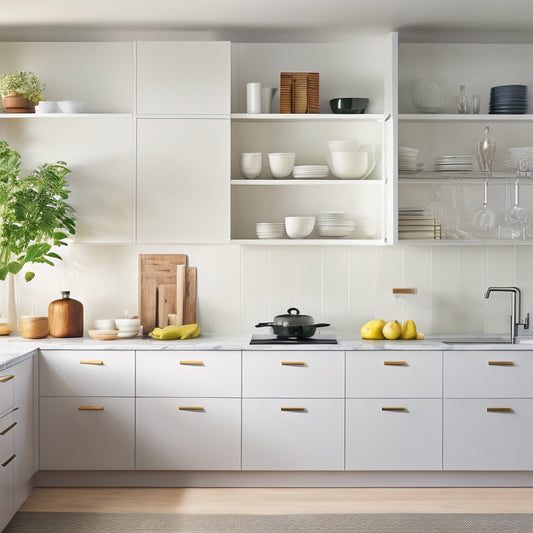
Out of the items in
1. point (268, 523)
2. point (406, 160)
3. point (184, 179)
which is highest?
point (406, 160)

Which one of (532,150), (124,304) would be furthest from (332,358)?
(532,150)

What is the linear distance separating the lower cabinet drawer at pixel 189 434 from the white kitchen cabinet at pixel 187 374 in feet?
0.13

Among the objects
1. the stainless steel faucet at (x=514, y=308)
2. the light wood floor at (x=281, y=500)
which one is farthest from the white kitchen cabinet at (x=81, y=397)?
the stainless steel faucet at (x=514, y=308)

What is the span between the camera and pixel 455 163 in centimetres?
399

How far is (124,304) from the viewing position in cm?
426

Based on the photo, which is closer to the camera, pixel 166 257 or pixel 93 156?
pixel 93 156

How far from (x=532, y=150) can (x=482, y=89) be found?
0.50m

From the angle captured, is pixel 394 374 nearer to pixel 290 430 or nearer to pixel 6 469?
Result: pixel 290 430

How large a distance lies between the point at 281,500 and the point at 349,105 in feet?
7.03

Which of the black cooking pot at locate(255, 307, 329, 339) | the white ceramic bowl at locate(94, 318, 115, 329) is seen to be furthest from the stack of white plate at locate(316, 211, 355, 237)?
the white ceramic bowl at locate(94, 318, 115, 329)

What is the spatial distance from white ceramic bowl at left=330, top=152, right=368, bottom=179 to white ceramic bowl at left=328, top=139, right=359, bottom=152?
0.04 metres

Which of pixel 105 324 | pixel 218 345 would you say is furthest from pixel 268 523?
pixel 105 324

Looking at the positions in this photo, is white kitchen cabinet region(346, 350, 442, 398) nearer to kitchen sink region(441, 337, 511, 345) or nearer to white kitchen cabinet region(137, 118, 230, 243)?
kitchen sink region(441, 337, 511, 345)

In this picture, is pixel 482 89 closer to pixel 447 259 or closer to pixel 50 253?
pixel 447 259
